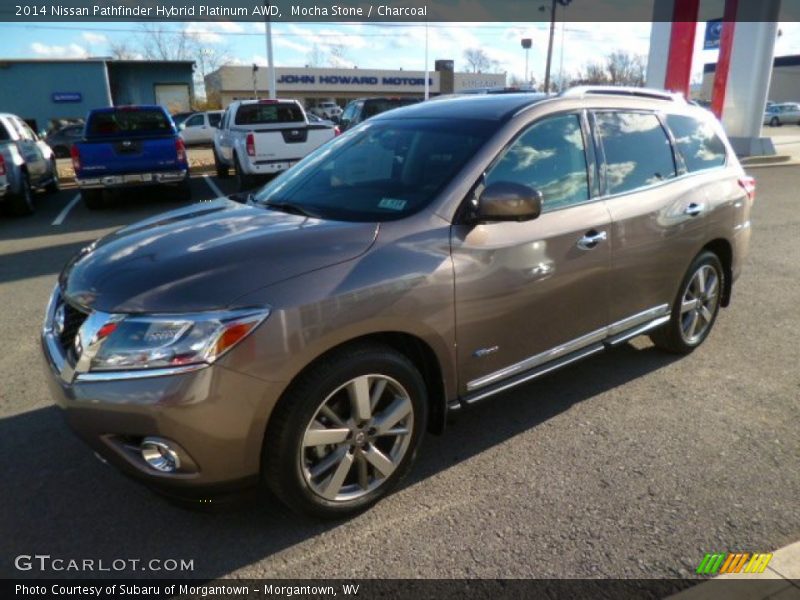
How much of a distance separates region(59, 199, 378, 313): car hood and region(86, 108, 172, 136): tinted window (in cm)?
978

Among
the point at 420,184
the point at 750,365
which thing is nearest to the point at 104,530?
the point at 420,184

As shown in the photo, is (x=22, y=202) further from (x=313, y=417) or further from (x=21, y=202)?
(x=313, y=417)

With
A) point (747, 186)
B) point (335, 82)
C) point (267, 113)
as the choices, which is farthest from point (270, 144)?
point (335, 82)

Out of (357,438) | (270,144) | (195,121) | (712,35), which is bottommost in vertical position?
(195,121)

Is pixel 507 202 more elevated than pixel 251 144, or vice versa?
pixel 507 202

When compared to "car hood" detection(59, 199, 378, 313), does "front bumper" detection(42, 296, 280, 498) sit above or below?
below

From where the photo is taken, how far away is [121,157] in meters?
11.0

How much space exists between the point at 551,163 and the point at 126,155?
31.5ft

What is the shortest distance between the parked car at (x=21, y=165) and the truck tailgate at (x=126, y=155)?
1063mm

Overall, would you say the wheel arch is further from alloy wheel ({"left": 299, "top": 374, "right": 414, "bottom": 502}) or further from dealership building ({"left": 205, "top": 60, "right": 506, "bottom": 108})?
dealership building ({"left": 205, "top": 60, "right": 506, "bottom": 108})

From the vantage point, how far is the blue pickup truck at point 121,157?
1090 cm

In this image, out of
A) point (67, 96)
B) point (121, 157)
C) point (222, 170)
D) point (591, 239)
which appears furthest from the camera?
point (67, 96)

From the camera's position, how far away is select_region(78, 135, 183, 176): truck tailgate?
10852 mm

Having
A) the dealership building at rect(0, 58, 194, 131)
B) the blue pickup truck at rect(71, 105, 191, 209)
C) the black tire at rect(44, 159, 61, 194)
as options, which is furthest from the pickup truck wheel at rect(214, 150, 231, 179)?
the dealership building at rect(0, 58, 194, 131)
